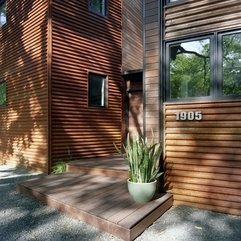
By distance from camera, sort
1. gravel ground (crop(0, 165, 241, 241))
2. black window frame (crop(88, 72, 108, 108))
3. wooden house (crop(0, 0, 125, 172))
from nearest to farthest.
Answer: gravel ground (crop(0, 165, 241, 241)), wooden house (crop(0, 0, 125, 172)), black window frame (crop(88, 72, 108, 108))

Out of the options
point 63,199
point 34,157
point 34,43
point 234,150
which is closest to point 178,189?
point 234,150

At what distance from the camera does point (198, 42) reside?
16.8 feet

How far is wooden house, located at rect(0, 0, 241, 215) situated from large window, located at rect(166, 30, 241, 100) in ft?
0.06

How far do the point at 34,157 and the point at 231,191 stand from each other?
5.41 metres

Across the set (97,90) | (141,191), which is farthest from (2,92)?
(141,191)

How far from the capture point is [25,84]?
8.48 m

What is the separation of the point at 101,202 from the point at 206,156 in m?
1.95

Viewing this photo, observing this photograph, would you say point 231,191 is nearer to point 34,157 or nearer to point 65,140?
point 65,140

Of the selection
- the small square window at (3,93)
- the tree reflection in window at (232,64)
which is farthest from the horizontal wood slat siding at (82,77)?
the tree reflection in window at (232,64)

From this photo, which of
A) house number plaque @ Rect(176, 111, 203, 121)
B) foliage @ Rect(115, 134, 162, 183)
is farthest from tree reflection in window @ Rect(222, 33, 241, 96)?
foliage @ Rect(115, 134, 162, 183)

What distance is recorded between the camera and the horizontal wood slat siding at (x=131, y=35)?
9.83 metres

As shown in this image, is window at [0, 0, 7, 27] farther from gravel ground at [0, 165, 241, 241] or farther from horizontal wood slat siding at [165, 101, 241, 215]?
horizontal wood slat siding at [165, 101, 241, 215]

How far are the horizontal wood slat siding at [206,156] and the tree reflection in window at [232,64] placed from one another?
10.1 inches

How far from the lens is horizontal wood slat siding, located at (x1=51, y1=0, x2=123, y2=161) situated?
24.8 ft
